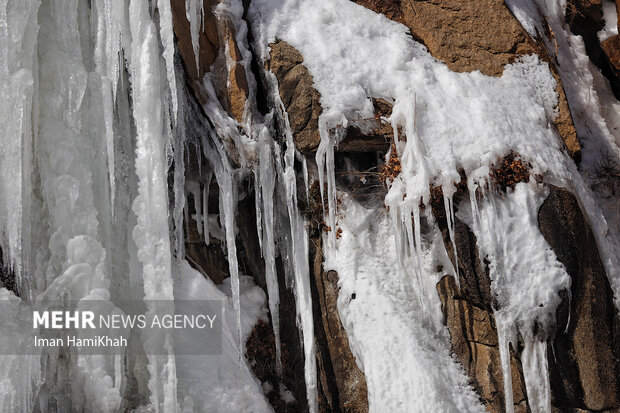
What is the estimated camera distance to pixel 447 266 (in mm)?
5941

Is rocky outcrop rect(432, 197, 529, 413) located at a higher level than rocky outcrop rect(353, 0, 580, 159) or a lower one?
lower

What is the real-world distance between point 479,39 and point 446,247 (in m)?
2.22

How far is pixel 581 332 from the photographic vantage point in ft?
18.4

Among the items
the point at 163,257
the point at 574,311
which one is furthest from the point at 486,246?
the point at 163,257

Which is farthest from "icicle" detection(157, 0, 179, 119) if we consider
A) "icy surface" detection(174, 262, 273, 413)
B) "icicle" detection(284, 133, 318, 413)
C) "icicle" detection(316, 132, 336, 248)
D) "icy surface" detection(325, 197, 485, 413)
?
"icy surface" detection(325, 197, 485, 413)

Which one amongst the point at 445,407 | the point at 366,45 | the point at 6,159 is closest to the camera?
the point at 6,159

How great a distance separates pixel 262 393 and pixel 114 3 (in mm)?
3825

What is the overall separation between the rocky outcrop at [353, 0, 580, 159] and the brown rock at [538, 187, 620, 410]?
1108mm

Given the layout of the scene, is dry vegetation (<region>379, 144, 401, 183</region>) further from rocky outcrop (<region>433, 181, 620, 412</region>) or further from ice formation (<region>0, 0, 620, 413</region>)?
rocky outcrop (<region>433, 181, 620, 412</region>)

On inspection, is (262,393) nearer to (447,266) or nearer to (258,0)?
(447,266)

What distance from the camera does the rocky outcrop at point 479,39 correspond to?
650 cm

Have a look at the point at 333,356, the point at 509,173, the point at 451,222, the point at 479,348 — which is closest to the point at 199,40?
the point at 451,222

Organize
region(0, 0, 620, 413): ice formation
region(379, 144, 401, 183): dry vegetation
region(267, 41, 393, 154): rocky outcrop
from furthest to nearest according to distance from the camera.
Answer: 1. region(267, 41, 393, 154): rocky outcrop
2. region(379, 144, 401, 183): dry vegetation
3. region(0, 0, 620, 413): ice formation

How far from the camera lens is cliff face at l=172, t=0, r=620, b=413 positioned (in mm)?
5625
